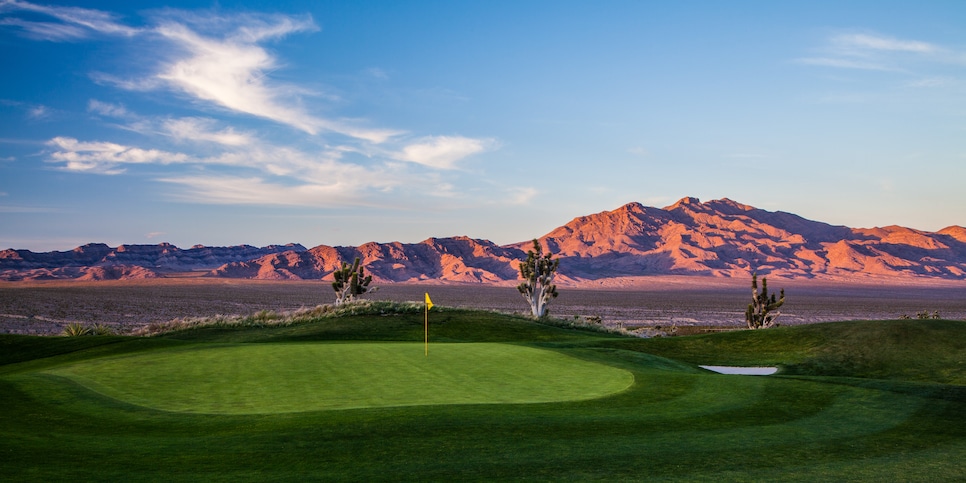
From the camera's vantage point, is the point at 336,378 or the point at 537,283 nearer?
the point at 336,378

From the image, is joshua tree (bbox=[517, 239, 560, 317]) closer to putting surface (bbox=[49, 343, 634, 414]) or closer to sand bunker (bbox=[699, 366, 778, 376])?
sand bunker (bbox=[699, 366, 778, 376])

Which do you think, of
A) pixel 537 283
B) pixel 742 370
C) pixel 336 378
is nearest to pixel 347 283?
pixel 537 283

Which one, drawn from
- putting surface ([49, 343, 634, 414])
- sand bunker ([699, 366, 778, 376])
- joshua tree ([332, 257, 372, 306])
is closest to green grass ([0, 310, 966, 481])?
putting surface ([49, 343, 634, 414])

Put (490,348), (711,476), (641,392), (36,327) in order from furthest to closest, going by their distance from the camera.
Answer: (36,327) → (490,348) → (641,392) → (711,476)

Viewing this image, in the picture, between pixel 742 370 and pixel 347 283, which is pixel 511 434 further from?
pixel 347 283

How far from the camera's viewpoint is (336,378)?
17.3 meters

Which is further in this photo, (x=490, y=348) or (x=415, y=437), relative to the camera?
(x=490, y=348)

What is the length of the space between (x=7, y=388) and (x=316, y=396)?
265 inches

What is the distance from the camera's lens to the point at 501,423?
12609mm

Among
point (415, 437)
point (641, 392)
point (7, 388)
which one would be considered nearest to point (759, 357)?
point (641, 392)

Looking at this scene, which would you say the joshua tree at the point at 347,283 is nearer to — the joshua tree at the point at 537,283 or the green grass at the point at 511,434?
the joshua tree at the point at 537,283

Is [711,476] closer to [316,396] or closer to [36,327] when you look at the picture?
[316,396]

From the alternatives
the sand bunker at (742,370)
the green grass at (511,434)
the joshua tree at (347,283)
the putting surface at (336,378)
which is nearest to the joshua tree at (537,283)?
the joshua tree at (347,283)

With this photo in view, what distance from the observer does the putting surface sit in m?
14.6
